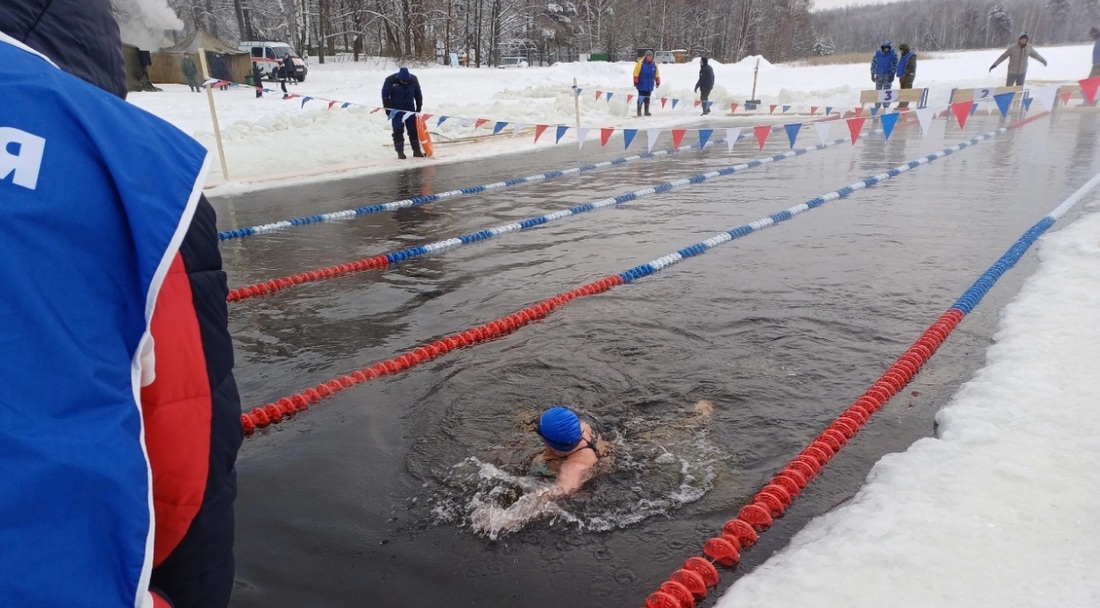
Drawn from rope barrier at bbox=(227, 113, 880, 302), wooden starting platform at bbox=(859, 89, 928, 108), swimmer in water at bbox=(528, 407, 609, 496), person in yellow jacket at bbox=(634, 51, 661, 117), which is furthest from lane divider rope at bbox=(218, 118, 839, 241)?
wooden starting platform at bbox=(859, 89, 928, 108)

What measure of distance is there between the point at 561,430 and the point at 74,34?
2713mm

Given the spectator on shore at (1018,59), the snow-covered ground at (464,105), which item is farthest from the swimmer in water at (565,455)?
the spectator on shore at (1018,59)

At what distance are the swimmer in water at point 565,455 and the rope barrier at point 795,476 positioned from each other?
0.77 m

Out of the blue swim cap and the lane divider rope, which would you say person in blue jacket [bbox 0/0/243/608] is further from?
the lane divider rope

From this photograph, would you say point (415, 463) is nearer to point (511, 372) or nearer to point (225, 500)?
point (511, 372)

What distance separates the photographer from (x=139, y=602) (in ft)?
→ 3.28

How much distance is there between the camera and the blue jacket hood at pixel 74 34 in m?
1.06

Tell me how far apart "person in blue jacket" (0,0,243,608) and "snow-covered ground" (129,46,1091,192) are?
11940 mm

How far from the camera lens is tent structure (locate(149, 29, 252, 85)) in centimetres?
3073

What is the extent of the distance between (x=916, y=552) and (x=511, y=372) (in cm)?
275

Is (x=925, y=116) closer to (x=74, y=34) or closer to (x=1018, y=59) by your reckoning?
(x=1018, y=59)

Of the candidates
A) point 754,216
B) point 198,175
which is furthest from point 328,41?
point 198,175

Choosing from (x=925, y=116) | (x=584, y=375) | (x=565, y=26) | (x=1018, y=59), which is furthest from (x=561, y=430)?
(x=565, y=26)

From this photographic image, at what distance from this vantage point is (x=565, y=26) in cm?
5625
